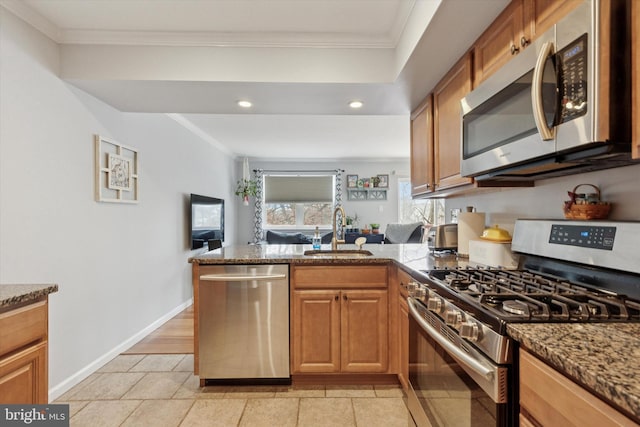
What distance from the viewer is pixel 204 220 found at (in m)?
4.77

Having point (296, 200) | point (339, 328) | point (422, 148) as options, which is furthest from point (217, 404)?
point (296, 200)

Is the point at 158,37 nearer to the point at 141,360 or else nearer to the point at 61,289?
the point at 61,289

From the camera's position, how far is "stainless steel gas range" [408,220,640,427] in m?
0.89

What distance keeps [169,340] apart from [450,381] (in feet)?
9.22

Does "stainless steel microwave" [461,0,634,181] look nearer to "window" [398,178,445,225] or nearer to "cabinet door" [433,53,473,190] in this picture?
"cabinet door" [433,53,473,190]

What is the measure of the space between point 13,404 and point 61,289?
1218mm

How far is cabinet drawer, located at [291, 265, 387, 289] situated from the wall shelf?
5.21 m

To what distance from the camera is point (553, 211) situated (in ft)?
5.10

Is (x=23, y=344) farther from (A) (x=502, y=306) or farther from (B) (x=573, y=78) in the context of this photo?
(B) (x=573, y=78)

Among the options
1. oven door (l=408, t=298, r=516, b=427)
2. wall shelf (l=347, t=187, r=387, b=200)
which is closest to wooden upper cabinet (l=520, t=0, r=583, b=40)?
oven door (l=408, t=298, r=516, b=427)

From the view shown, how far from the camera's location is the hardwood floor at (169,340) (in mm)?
2906

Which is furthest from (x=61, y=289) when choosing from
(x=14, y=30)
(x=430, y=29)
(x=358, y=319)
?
(x=430, y=29)

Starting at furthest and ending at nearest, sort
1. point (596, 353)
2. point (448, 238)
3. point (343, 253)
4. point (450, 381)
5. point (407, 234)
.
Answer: point (407, 234), point (343, 253), point (448, 238), point (450, 381), point (596, 353)

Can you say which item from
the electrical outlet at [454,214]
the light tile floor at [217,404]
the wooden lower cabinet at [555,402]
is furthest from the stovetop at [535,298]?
the electrical outlet at [454,214]
